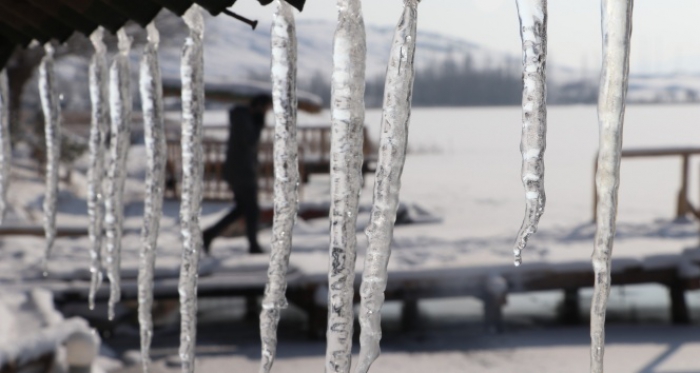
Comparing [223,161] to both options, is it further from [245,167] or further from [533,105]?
[533,105]

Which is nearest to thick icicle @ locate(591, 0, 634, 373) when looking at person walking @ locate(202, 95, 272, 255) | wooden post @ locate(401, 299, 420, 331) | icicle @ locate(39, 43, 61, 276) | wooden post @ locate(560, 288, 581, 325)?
icicle @ locate(39, 43, 61, 276)

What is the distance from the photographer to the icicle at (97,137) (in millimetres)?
1933

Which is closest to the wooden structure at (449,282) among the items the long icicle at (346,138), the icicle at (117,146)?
the icicle at (117,146)

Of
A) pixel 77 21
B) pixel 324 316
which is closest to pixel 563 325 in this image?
pixel 324 316

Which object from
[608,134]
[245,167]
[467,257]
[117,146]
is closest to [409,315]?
[467,257]

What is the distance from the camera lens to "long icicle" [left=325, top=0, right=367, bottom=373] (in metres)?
1.02

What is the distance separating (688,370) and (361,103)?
5.02m

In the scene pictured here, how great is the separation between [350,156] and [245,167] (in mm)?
6233

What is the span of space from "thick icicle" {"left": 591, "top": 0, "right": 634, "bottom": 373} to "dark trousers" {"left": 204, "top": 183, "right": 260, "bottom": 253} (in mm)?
6213

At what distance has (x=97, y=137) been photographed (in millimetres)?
1984

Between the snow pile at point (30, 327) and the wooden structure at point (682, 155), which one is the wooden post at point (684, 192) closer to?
the wooden structure at point (682, 155)

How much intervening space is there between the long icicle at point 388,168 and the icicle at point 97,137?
1046 mm

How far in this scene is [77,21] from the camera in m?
1.82

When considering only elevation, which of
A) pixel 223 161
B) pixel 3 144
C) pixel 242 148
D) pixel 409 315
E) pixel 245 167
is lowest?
pixel 409 315
